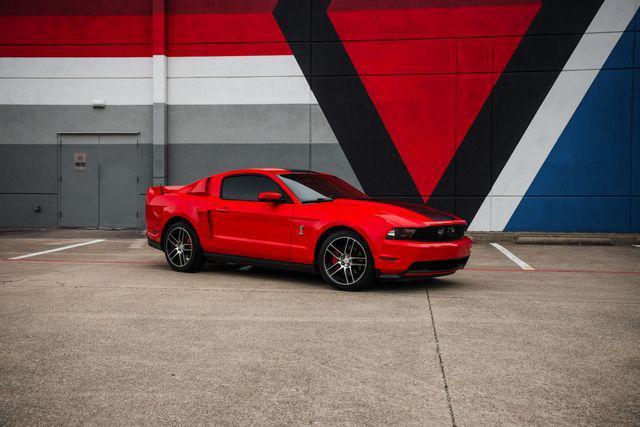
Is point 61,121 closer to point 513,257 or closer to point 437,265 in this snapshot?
point 513,257

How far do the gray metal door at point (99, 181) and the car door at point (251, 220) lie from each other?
8.46 metres

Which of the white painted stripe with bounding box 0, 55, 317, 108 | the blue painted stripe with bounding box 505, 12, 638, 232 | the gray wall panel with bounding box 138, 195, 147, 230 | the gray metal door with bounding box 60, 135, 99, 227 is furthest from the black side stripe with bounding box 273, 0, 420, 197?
the gray metal door with bounding box 60, 135, 99, 227

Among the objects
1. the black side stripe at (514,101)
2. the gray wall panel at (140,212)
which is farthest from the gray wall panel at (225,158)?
the black side stripe at (514,101)

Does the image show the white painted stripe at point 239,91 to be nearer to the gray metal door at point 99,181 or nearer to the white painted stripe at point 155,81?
the white painted stripe at point 155,81

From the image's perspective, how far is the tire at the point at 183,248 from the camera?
912 cm

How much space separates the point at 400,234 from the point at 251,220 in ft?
6.79

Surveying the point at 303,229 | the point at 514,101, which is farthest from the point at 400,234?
the point at 514,101

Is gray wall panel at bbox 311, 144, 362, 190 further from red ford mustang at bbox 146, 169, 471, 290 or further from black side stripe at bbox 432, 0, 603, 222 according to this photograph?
red ford mustang at bbox 146, 169, 471, 290

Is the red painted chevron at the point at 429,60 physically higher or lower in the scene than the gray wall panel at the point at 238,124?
higher

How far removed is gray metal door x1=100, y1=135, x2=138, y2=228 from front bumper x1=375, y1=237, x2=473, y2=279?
35.1 feet

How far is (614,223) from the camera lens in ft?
50.0

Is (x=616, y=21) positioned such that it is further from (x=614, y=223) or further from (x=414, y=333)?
(x=414, y=333)

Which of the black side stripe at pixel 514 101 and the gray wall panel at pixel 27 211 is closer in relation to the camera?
the black side stripe at pixel 514 101

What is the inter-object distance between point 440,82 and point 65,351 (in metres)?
12.3
